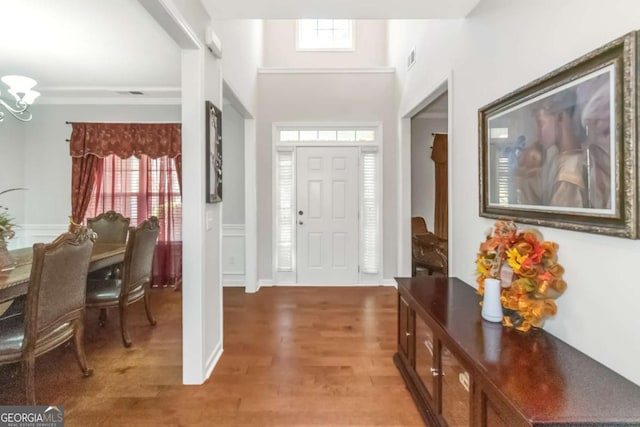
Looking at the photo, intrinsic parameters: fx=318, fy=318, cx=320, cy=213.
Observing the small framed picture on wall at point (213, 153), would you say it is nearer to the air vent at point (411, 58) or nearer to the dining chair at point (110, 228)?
the dining chair at point (110, 228)

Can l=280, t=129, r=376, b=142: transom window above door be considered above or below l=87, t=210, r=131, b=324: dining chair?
above

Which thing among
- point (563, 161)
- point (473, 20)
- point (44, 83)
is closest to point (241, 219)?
point (44, 83)

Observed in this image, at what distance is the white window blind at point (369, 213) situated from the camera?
14.5ft

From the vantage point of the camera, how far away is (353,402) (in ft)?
6.39

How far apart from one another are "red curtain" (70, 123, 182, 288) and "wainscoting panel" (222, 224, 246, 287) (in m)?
0.64

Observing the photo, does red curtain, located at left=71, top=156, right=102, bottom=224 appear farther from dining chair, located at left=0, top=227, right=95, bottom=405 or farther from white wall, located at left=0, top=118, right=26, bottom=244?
dining chair, located at left=0, top=227, right=95, bottom=405

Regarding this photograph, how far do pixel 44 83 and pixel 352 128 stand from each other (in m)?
3.83

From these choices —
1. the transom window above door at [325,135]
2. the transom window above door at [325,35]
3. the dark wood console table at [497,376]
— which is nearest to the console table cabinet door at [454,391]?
the dark wood console table at [497,376]

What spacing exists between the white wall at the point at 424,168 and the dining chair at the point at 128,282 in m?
3.80

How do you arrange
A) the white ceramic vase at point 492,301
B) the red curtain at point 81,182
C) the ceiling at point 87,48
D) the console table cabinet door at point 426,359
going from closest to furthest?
the white ceramic vase at point 492,301 < the console table cabinet door at point 426,359 < the ceiling at point 87,48 < the red curtain at point 81,182

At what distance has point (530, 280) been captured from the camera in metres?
1.36

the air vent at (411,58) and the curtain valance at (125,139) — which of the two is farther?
the curtain valance at (125,139)

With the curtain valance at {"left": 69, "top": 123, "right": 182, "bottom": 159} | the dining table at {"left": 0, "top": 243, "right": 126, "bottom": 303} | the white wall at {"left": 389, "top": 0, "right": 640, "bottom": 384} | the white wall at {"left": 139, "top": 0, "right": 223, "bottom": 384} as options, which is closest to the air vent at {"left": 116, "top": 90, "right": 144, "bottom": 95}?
the curtain valance at {"left": 69, "top": 123, "right": 182, "bottom": 159}

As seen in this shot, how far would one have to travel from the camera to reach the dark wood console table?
931 mm
